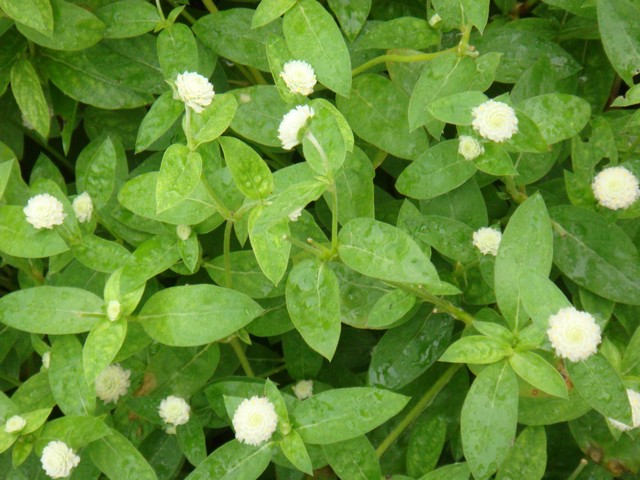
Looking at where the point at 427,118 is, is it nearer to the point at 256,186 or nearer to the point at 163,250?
the point at 256,186

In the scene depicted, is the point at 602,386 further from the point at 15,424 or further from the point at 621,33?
the point at 15,424

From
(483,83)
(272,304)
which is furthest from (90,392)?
(483,83)

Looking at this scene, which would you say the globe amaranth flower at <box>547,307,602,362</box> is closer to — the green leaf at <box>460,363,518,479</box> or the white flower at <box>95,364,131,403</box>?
the green leaf at <box>460,363,518,479</box>

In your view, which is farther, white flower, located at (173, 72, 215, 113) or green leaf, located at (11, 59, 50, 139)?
green leaf, located at (11, 59, 50, 139)

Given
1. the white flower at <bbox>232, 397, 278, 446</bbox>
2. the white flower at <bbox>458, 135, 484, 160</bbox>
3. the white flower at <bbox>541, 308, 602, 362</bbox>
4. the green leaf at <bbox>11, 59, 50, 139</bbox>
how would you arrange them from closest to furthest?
the white flower at <bbox>541, 308, 602, 362</bbox>
the white flower at <bbox>232, 397, 278, 446</bbox>
the white flower at <bbox>458, 135, 484, 160</bbox>
the green leaf at <bbox>11, 59, 50, 139</bbox>

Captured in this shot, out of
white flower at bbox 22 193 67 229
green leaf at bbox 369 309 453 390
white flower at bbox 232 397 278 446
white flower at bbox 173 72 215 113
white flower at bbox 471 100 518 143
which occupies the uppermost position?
white flower at bbox 173 72 215 113

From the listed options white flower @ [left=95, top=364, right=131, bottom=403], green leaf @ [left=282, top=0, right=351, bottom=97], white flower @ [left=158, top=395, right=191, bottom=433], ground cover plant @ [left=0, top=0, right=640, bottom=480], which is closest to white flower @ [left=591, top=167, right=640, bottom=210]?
ground cover plant @ [left=0, top=0, right=640, bottom=480]

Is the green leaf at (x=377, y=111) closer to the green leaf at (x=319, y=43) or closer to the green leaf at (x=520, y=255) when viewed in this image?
the green leaf at (x=319, y=43)
